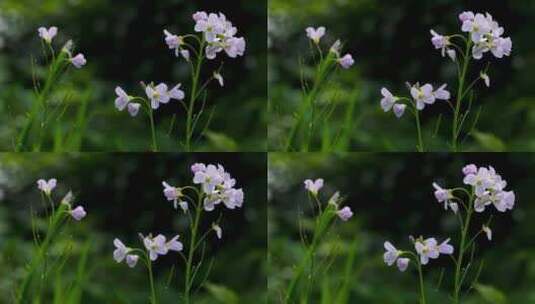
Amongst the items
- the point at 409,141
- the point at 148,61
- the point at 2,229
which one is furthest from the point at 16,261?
the point at 409,141

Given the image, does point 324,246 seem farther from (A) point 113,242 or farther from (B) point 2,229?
(B) point 2,229

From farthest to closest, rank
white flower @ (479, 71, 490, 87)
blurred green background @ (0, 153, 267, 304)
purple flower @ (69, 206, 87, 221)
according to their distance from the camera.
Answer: white flower @ (479, 71, 490, 87), blurred green background @ (0, 153, 267, 304), purple flower @ (69, 206, 87, 221)

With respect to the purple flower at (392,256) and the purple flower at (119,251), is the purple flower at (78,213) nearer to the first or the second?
the purple flower at (119,251)

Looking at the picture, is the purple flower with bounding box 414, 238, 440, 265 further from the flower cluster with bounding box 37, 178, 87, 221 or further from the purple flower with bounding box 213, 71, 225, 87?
the flower cluster with bounding box 37, 178, 87, 221

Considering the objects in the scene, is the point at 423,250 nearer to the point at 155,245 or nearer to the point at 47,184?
the point at 155,245

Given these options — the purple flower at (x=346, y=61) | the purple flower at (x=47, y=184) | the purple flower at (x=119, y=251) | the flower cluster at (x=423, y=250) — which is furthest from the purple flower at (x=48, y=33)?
the flower cluster at (x=423, y=250)

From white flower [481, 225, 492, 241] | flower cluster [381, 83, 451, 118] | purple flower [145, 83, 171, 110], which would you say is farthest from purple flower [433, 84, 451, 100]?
purple flower [145, 83, 171, 110]
